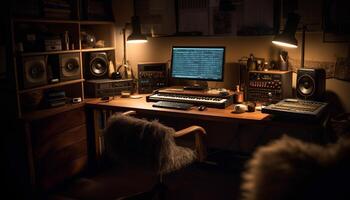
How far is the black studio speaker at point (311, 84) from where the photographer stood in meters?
2.89

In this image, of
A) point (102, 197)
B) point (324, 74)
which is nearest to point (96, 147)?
point (102, 197)

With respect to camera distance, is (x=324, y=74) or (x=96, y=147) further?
(x=96, y=147)

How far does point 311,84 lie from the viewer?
2918 mm

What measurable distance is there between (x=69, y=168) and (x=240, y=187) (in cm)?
143

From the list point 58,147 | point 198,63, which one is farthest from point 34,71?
point 198,63

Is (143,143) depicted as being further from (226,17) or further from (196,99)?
(226,17)

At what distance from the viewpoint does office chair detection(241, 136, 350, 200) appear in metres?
1.12

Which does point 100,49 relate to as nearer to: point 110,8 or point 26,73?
point 110,8

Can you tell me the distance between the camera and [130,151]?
94.4 inches

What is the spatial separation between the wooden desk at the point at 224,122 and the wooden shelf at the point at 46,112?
14 centimetres

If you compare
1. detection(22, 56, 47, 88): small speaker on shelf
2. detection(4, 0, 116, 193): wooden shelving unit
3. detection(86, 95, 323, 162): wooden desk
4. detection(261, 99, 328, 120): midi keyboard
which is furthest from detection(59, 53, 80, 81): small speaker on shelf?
detection(261, 99, 328, 120): midi keyboard

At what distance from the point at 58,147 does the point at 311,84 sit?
2031 mm

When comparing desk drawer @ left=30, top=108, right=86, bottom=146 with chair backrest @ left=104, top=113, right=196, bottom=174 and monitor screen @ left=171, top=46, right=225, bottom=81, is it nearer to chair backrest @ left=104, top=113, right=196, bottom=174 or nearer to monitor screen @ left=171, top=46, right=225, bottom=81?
chair backrest @ left=104, top=113, right=196, bottom=174

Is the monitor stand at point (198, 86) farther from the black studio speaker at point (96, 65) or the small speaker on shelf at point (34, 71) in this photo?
the small speaker on shelf at point (34, 71)
